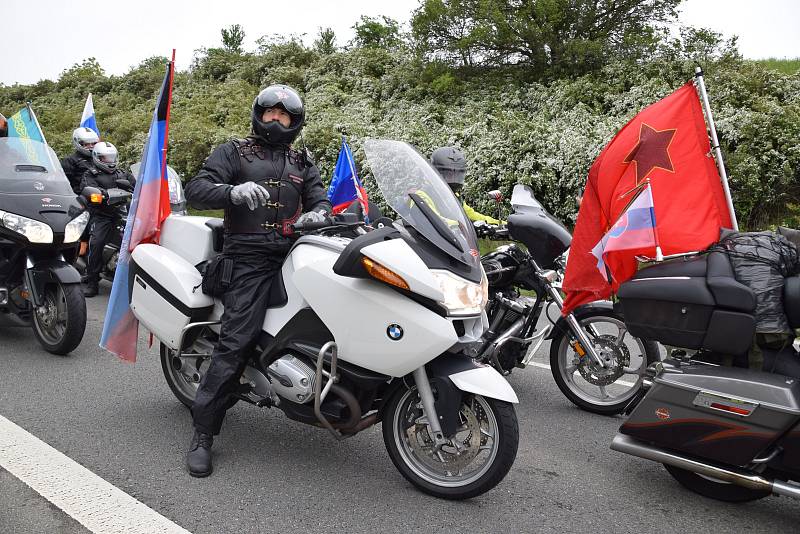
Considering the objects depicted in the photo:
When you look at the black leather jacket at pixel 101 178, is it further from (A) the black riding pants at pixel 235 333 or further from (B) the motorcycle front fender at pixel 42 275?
(A) the black riding pants at pixel 235 333

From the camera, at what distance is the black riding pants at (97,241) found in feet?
26.4

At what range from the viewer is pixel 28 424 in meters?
4.05

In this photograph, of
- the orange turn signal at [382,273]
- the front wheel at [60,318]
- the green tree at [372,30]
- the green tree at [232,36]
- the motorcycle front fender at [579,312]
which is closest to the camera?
the orange turn signal at [382,273]

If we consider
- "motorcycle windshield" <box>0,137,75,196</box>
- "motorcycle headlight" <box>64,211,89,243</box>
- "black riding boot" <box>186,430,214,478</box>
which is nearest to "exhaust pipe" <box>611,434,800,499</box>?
"black riding boot" <box>186,430,214,478</box>

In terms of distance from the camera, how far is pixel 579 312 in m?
4.67

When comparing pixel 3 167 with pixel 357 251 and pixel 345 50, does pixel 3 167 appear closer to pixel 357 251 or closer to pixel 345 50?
pixel 357 251

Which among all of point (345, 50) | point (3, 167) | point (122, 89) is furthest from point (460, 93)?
point (122, 89)

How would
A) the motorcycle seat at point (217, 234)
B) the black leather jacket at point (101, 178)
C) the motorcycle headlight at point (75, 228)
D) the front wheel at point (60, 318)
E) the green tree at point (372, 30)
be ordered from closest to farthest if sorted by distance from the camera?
1. the motorcycle seat at point (217, 234)
2. the front wheel at point (60, 318)
3. the motorcycle headlight at point (75, 228)
4. the black leather jacket at point (101, 178)
5. the green tree at point (372, 30)

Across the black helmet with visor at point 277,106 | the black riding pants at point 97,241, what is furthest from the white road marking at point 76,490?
the black riding pants at point 97,241

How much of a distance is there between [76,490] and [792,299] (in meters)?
3.27

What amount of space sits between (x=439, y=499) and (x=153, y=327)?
1.89m

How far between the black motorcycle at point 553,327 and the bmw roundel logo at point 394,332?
151 centimetres

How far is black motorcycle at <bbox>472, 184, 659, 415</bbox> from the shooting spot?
14.9 ft

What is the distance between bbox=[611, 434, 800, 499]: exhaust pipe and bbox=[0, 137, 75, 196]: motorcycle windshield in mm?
4887
